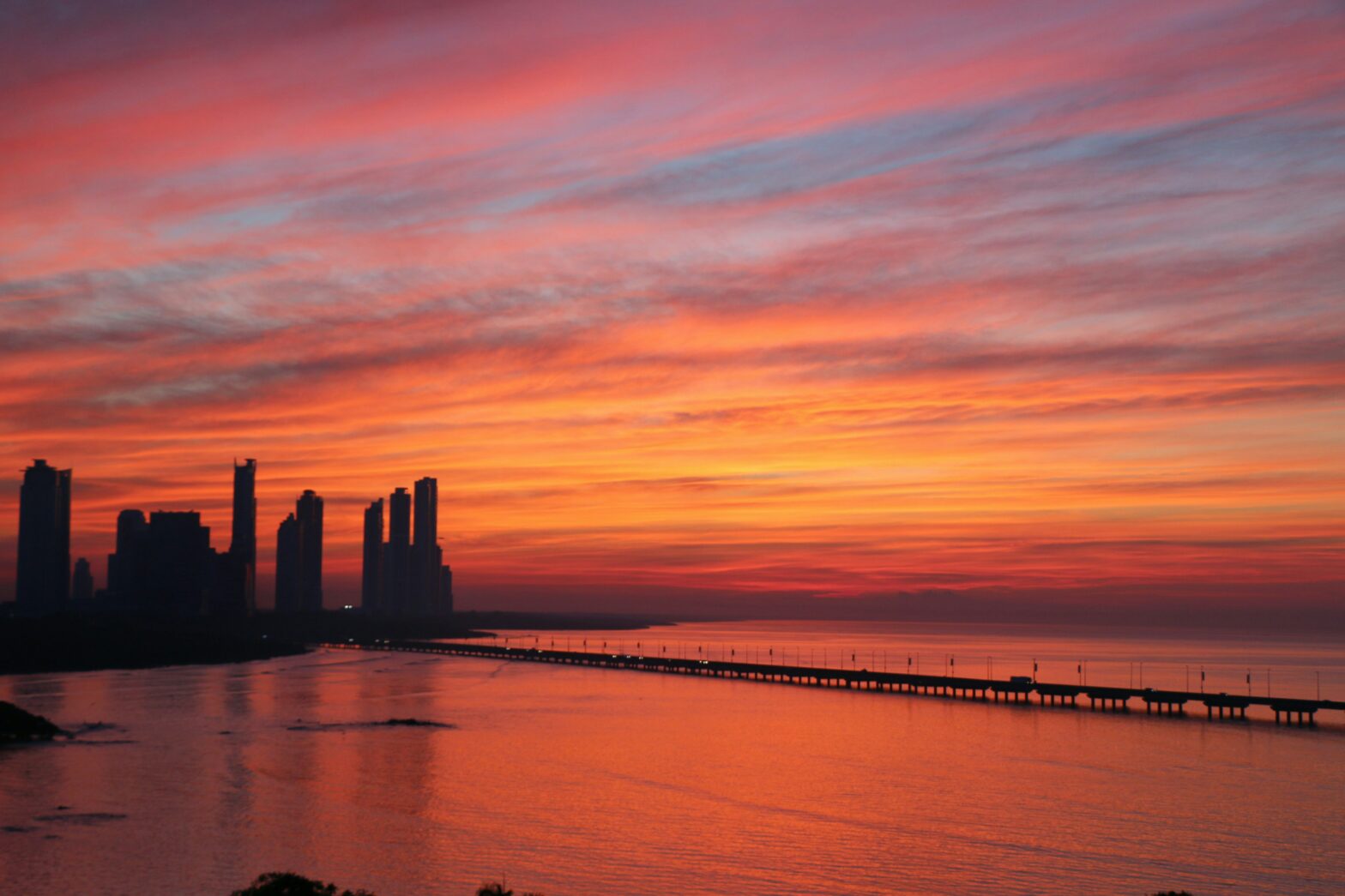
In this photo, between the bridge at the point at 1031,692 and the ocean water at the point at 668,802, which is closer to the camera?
the ocean water at the point at 668,802

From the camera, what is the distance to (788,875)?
55812 mm

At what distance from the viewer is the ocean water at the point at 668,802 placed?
184 ft

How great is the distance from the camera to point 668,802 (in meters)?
73.9

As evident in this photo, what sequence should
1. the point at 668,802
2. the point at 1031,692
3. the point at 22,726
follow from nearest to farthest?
the point at 668,802 < the point at 22,726 < the point at 1031,692

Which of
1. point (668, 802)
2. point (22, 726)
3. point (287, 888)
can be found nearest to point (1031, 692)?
point (668, 802)

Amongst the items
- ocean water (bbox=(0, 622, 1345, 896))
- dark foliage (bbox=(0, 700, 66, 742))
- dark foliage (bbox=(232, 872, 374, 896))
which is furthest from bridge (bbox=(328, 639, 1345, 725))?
dark foliage (bbox=(232, 872, 374, 896))

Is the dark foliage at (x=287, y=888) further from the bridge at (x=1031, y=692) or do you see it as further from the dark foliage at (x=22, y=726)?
the bridge at (x=1031, y=692)

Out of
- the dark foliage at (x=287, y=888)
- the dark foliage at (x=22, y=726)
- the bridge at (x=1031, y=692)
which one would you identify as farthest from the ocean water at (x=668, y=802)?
the dark foliage at (x=287, y=888)

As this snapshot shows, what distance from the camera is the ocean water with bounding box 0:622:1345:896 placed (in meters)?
55.9

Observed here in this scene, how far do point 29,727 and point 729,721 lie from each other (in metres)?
63.4

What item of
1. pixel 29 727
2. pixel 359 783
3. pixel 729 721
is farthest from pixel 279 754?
pixel 729 721

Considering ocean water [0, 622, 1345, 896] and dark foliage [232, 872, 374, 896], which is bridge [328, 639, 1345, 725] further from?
dark foliage [232, 872, 374, 896]

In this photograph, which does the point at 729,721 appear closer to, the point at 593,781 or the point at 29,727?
the point at 593,781

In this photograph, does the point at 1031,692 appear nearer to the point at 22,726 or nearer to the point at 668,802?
the point at 668,802
